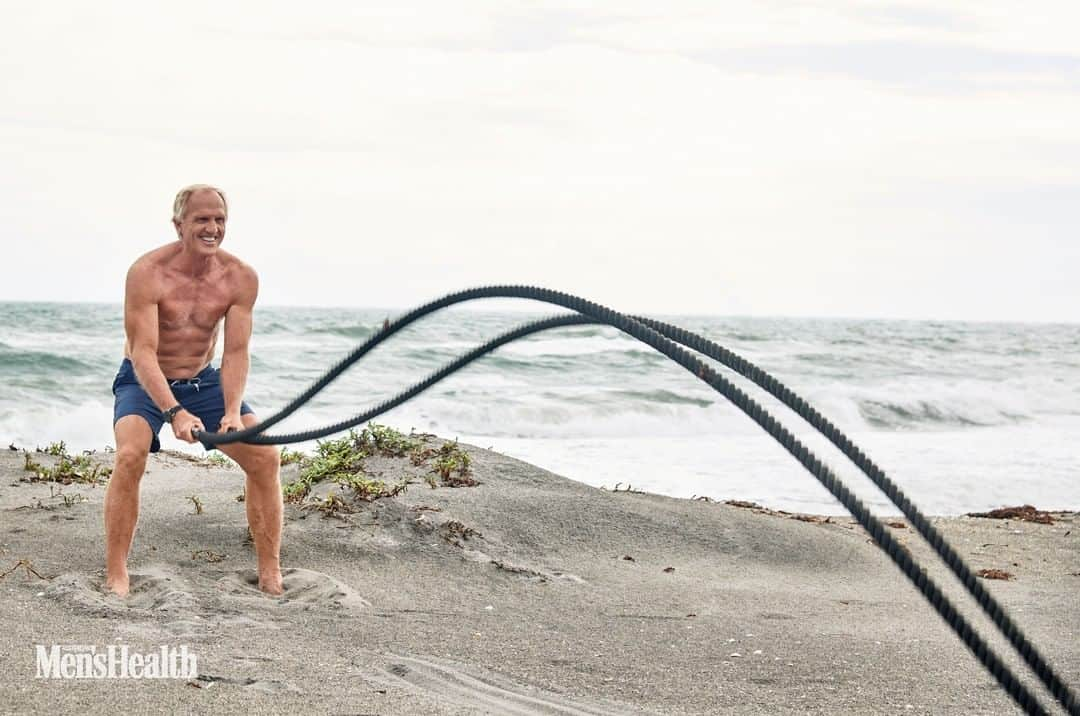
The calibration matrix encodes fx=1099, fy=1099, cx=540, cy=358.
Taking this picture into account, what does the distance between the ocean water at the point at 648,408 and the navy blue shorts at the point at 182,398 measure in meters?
5.07

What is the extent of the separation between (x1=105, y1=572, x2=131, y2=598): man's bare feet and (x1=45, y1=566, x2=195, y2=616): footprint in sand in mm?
20

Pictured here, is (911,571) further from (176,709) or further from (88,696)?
(88,696)

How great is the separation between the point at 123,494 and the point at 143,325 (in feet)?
2.29

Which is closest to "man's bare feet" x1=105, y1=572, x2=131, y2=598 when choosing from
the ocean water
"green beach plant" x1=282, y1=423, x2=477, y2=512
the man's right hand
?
the man's right hand

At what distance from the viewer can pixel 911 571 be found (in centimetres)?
228

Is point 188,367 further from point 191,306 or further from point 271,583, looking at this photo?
point 271,583

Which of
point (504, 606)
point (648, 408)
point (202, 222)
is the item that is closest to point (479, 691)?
point (504, 606)

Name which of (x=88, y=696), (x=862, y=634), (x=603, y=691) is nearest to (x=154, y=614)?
(x=88, y=696)

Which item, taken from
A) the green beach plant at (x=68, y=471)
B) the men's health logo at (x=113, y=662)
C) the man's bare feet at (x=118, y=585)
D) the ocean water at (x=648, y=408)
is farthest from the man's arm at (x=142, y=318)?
the ocean water at (x=648, y=408)

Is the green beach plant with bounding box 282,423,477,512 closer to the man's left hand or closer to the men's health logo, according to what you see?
the man's left hand

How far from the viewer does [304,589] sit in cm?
475

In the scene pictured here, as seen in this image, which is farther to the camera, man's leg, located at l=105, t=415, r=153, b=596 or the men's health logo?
man's leg, located at l=105, t=415, r=153, b=596

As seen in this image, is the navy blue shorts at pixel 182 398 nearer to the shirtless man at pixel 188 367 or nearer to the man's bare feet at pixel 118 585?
the shirtless man at pixel 188 367

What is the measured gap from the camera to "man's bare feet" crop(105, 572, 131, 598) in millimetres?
4438
